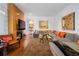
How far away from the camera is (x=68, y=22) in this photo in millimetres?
5152

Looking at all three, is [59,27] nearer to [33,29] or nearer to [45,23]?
[45,23]

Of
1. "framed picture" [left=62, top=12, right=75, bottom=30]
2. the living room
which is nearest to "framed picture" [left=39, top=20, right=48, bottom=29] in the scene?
the living room

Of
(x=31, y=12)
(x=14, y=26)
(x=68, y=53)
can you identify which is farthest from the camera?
(x=14, y=26)

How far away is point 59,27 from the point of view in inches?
216

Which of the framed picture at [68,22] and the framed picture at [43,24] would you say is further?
the framed picture at [43,24]

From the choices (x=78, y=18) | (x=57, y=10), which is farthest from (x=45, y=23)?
(x=78, y=18)

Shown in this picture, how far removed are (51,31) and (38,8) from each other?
1177mm

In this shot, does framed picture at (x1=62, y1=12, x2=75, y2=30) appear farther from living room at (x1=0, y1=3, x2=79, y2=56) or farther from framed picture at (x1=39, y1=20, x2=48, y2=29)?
framed picture at (x1=39, y1=20, x2=48, y2=29)

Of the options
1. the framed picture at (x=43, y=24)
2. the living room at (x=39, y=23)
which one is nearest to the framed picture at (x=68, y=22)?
the living room at (x=39, y=23)

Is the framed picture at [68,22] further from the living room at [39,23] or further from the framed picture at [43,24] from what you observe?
the framed picture at [43,24]

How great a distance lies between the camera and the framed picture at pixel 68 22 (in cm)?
488

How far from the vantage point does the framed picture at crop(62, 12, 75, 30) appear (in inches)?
192

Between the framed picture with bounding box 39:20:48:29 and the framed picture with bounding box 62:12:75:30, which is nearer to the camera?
the framed picture with bounding box 62:12:75:30

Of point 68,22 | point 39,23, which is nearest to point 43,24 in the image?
point 39,23
